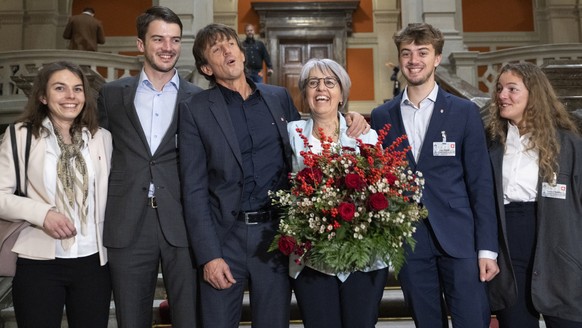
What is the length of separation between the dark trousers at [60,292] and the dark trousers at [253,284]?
0.45 metres

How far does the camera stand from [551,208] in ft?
9.11

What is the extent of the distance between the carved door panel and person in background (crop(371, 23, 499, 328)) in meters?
10.1

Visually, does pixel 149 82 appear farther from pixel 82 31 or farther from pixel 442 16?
pixel 442 16

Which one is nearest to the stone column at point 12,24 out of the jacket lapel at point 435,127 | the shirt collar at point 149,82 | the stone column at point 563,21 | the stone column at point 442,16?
the stone column at point 442,16

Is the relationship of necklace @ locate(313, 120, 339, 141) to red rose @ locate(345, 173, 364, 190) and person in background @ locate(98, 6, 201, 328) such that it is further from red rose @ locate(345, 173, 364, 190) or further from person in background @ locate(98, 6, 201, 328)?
person in background @ locate(98, 6, 201, 328)

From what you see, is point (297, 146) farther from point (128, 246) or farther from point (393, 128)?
point (128, 246)

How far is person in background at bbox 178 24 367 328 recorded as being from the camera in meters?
2.66

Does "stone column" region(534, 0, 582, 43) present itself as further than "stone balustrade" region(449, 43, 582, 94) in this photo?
Yes

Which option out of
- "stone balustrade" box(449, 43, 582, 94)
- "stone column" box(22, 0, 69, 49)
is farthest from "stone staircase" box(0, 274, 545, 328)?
"stone column" box(22, 0, 69, 49)

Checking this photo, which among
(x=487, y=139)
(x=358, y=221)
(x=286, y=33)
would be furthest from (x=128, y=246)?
(x=286, y=33)

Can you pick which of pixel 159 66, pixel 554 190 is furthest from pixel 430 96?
pixel 159 66

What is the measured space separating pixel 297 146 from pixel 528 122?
3.61ft

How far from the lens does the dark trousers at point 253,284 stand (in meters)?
2.66

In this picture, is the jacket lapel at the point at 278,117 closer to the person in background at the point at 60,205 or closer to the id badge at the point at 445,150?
the id badge at the point at 445,150
